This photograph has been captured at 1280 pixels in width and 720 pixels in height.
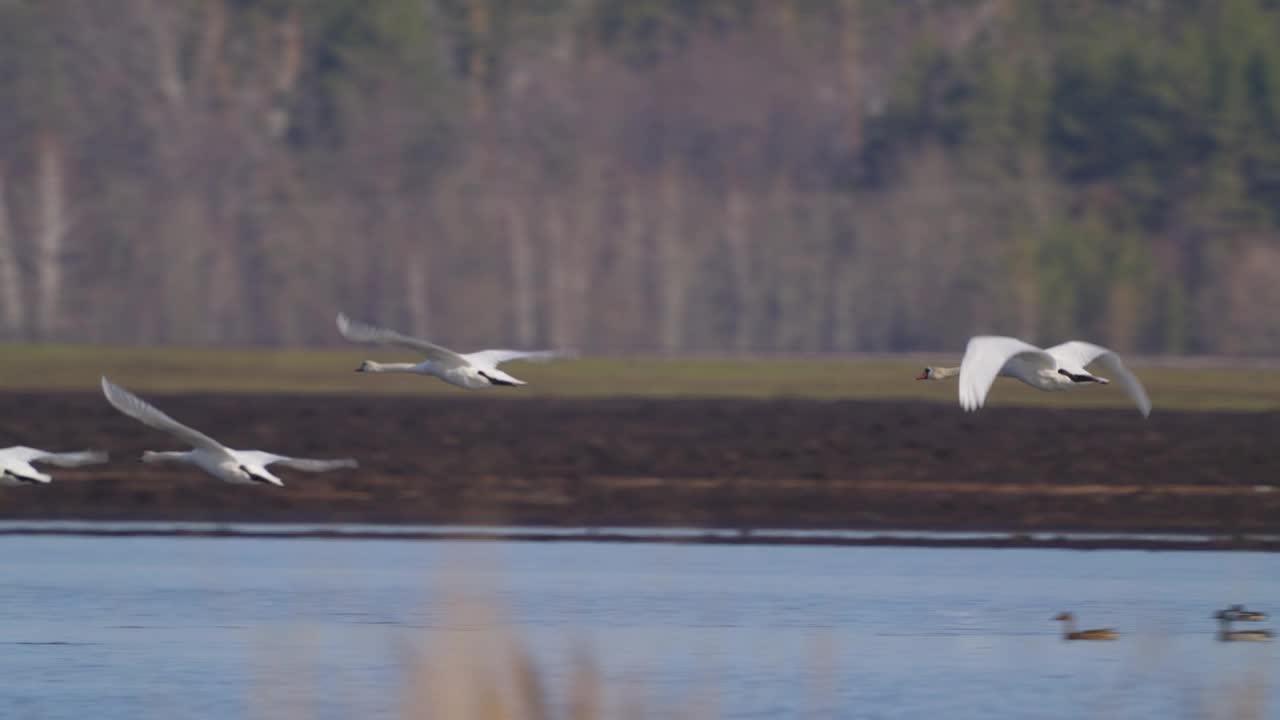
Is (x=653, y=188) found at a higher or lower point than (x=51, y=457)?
higher

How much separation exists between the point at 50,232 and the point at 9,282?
3054mm

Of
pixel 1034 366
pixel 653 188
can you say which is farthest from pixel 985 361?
pixel 653 188

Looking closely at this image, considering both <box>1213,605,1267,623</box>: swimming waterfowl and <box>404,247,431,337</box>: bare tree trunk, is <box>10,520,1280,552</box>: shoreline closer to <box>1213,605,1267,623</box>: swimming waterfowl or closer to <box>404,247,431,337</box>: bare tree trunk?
<box>1213,605,1267,623</box>: swimming waterfowl

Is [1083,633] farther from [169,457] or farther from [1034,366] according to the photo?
[169,457]

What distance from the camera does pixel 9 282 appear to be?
239 ft

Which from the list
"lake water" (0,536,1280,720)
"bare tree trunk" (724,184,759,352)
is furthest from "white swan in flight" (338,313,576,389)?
"bare tree trunk" (724,184,759,352)

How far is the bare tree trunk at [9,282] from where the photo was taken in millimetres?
71806

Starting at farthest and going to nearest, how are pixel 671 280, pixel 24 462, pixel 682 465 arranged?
pixel 671 280 → pixel 682 465 → pixel 24 462

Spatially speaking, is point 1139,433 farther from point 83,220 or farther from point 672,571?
point 83,220

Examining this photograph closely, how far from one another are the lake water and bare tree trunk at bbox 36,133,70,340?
47.3 meters

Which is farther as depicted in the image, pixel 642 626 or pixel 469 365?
pixel 642 626

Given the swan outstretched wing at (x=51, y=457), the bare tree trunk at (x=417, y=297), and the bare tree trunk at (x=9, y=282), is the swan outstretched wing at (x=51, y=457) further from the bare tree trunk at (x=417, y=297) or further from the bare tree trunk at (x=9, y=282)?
the bare tree trunk at (x=417, y=297)

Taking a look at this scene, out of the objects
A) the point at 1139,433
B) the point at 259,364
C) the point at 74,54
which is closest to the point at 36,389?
the point at 259,364

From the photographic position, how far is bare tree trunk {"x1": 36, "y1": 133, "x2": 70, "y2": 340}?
7281cm
